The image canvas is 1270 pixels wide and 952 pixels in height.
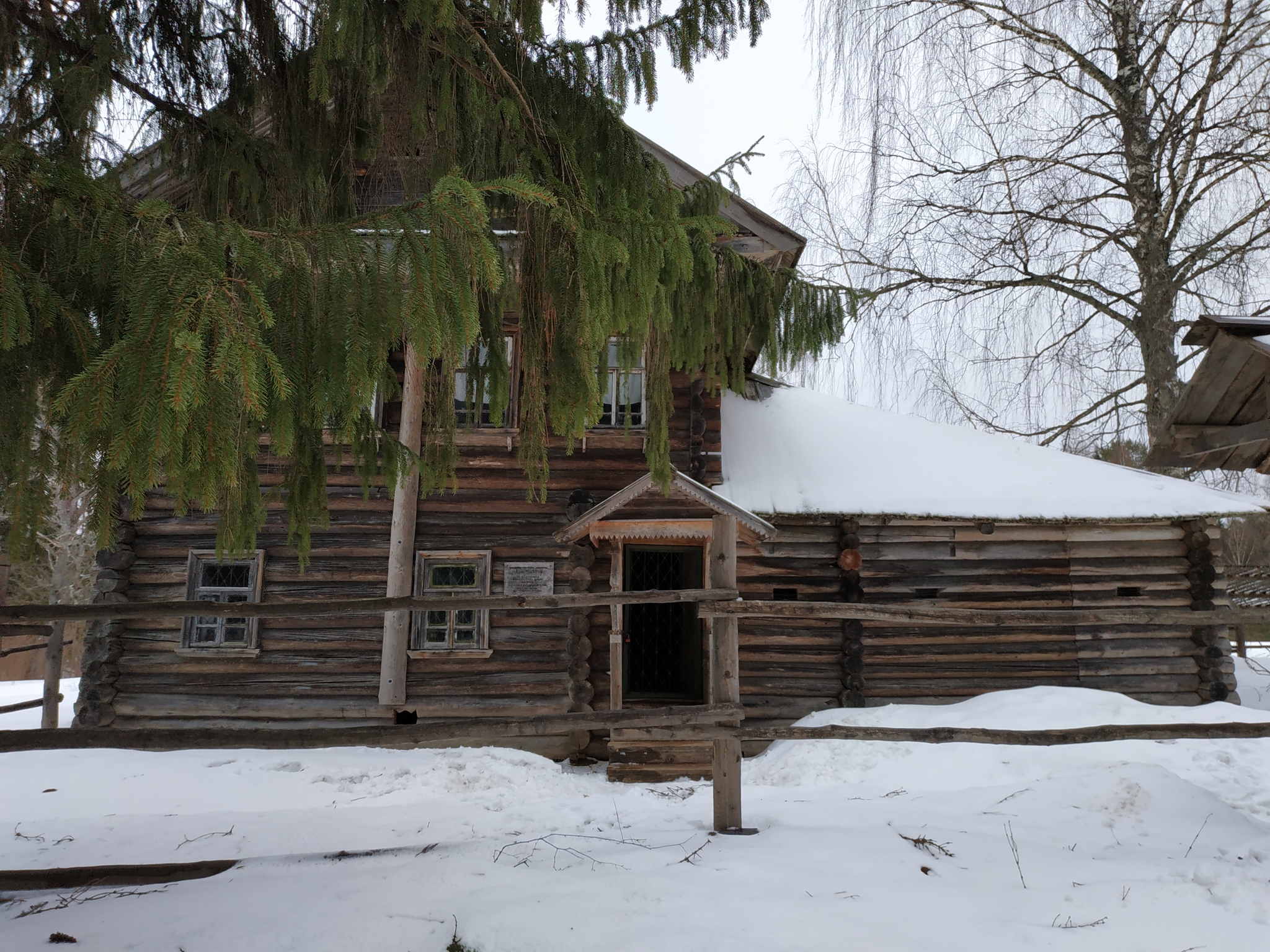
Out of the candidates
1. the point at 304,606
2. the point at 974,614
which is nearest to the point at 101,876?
the point at 304,606

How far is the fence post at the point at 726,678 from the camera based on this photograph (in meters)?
4.63

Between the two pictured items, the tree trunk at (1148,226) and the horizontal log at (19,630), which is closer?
the horizontal log at (19,630)

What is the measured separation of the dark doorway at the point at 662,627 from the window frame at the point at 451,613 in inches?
76.9

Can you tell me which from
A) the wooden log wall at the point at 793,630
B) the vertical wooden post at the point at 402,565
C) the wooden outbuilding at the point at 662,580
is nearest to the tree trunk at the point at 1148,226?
the wooden outbuilding at the point at 662,580

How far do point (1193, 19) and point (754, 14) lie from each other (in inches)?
416

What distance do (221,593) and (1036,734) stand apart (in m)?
9.09

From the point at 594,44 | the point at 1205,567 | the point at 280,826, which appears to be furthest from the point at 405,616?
the point at 1205,567

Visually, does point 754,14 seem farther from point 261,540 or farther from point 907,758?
point 261,540

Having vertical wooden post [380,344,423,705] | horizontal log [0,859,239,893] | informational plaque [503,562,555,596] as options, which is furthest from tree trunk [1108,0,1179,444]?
horizontal log [0,859,239,893]

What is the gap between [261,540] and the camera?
9781 mm

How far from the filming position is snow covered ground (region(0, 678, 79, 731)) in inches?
460

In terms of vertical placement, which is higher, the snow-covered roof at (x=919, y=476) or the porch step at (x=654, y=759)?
the snow-covered roof at (x=919, y=476)

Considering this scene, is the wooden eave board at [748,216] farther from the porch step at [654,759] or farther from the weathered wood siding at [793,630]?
the porch step at [654,759]

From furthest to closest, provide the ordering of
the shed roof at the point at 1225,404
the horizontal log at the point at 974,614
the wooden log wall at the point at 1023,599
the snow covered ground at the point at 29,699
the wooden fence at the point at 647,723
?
the snow covered ground at the point at 29,699, the wooden log wall at the point at 1023,599, the shed roof at the point at 1225,404, the horizontal log at the point at 974,614, the wooden fence at the point at 647,723
